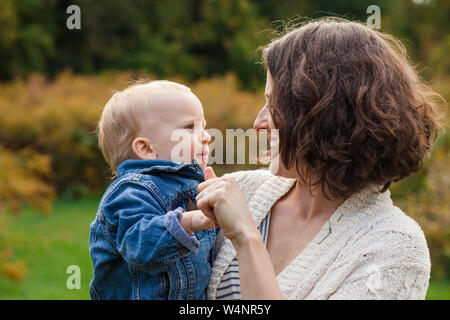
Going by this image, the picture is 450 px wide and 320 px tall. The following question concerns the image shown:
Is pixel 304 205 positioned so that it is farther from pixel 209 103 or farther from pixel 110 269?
pixel 209 103

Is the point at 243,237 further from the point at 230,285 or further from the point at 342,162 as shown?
the point at 342,162

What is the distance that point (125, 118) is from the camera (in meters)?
2.17

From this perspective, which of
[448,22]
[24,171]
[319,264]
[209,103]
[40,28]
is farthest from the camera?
[448,22]

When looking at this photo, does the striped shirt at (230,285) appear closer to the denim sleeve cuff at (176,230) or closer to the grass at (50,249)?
the denim sleeve cuff at (176,230)

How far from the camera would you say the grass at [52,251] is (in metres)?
5.97

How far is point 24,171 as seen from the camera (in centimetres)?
830

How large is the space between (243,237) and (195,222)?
21 cm

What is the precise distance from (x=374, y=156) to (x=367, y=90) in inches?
9.0

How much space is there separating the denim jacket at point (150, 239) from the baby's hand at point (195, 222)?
1.1 inches

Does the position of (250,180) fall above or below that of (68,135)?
above

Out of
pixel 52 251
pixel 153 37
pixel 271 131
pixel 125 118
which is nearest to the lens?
pixel 271 131

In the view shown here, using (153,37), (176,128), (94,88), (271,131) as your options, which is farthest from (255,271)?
(153,37)

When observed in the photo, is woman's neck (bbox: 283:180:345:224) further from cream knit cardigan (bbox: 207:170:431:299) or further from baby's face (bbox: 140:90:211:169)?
baby's face (bbox: 140:90:211:169)

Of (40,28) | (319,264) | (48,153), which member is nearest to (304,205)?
(319,264)
